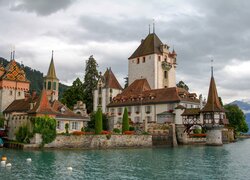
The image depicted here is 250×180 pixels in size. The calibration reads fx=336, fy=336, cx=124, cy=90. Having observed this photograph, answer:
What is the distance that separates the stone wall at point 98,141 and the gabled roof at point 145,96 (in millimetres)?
14698

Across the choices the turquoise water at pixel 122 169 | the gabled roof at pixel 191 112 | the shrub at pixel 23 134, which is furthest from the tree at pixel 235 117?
the shrub at pixel 23 134

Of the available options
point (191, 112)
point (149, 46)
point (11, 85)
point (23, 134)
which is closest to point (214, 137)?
point (191, 112)

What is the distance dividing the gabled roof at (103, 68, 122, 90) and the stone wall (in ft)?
94.5

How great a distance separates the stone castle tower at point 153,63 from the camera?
82250 mm

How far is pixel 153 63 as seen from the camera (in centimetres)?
8206

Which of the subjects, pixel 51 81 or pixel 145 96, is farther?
pixel 145 96

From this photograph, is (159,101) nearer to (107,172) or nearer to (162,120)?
(162,120)

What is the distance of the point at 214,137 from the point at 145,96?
61.7ft

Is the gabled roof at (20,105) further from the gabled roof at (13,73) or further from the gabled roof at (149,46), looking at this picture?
the gabled roof at (149,46)

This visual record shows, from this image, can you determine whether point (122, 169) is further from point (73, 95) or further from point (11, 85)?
point (73, 95)

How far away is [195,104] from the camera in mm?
69625

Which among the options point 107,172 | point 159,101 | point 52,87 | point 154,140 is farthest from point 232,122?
point 107,172

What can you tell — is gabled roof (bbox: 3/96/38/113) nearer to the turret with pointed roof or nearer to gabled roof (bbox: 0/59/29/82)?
gabled roof (bbox: 0/59/29/82)

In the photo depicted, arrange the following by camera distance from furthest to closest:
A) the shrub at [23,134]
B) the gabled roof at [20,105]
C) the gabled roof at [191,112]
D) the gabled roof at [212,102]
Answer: the gabled roof at [20,105], the gabled roof at [191,112], the gabled roof at [212,102], the shrub at [23,134]
